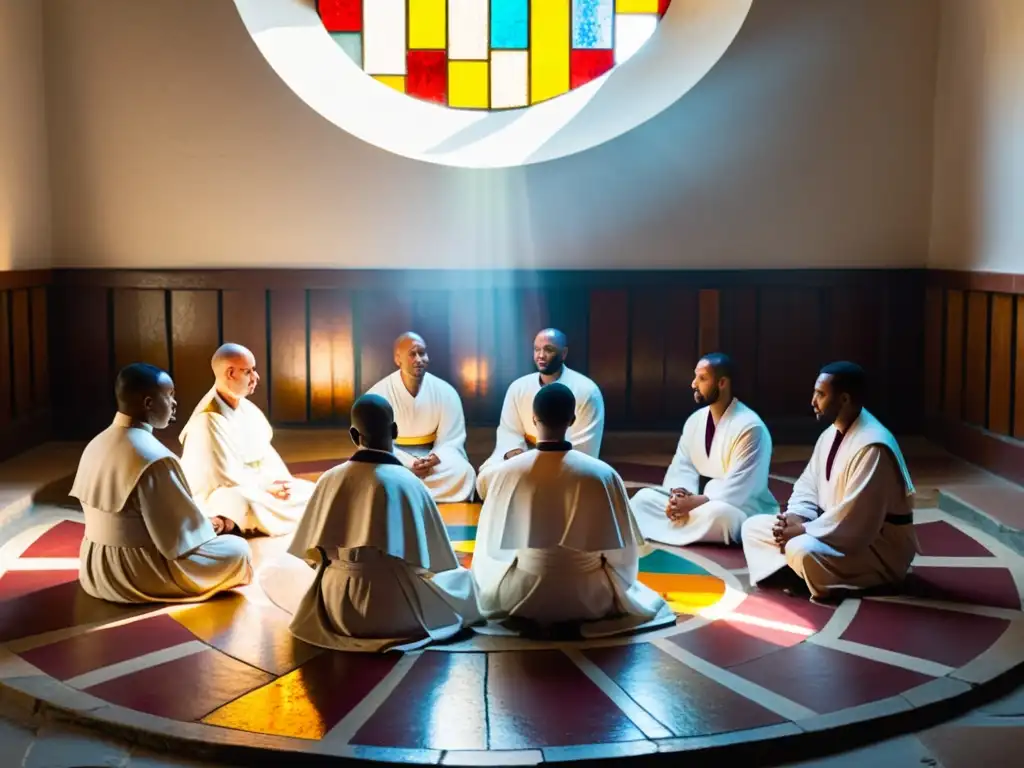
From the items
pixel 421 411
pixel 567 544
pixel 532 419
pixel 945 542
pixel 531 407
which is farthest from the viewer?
pixel 421 411

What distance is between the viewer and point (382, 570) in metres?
A: 5.36

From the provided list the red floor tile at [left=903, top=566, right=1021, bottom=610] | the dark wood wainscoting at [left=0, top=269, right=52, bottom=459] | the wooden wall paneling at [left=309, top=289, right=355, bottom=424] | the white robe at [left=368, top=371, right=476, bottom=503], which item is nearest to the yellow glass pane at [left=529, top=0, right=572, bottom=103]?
the wooden wall paneling at [left=309, top=289, right=355, bottom=424]

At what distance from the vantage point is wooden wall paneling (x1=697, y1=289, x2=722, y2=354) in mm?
10141

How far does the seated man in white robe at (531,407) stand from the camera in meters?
8.20

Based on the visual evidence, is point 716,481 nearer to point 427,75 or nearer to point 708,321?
point 708,321

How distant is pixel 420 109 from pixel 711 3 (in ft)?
8.60

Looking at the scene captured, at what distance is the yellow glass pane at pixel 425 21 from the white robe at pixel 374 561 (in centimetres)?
625

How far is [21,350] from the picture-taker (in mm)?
9312

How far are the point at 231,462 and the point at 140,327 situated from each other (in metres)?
3.24

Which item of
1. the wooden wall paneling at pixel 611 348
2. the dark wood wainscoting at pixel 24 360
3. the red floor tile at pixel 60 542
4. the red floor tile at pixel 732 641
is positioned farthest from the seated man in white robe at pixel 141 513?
the wooden wall paneling at pixel 611 348

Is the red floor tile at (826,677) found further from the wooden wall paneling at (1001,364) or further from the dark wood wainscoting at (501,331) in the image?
the dark wood wainscoting at (501,331)

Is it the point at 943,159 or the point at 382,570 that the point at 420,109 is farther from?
the point at 382,570

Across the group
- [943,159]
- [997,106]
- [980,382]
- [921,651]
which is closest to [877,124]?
[943,159]

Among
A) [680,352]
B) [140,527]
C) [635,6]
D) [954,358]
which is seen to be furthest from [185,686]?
[635,6]
